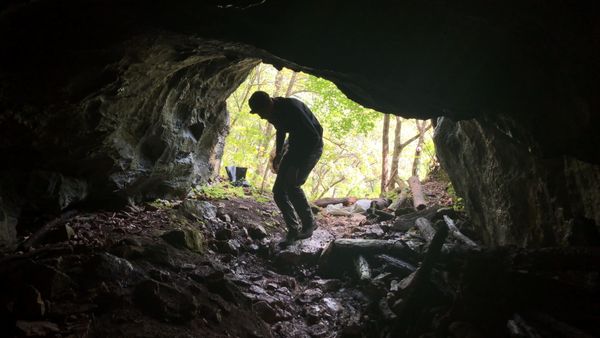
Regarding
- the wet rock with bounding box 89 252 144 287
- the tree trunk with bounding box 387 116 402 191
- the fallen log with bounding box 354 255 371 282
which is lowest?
the wet rock with bounding box 89 252 144 287

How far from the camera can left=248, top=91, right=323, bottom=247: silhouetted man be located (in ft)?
19.6

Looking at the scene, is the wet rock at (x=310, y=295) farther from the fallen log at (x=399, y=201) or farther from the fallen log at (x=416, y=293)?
the fallen log at (x=399, y=201)

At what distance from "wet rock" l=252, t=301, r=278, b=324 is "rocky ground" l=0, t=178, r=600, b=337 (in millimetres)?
11

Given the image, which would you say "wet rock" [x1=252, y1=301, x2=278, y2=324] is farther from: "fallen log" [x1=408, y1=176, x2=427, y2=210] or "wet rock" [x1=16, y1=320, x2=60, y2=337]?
"fallen log" [x1=408, y1=176, x2=427, y2=210]

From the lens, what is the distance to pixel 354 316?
407cm

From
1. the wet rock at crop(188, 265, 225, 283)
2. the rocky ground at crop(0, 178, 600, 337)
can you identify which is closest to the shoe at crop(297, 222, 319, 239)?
the rocky ground at crop(0, 178, 600, 337)

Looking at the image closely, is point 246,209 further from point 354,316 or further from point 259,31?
point 259,31

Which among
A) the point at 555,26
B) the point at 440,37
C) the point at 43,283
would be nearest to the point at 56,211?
the point at 43,283

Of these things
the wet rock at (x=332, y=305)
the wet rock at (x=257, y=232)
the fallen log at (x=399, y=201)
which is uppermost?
the fallen log at (x=399, y=201)

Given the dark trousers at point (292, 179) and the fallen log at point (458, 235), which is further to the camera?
the dark trousers at point (292, 179)

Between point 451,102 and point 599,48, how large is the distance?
1.39 metres

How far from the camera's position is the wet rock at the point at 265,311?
3.85 m

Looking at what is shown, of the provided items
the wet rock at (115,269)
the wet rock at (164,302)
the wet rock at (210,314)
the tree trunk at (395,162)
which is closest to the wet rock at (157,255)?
the wet rock at (115,269)

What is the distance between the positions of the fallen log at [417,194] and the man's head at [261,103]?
4.27 m
